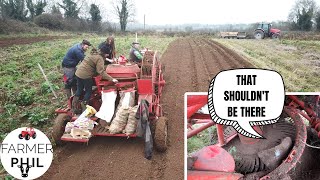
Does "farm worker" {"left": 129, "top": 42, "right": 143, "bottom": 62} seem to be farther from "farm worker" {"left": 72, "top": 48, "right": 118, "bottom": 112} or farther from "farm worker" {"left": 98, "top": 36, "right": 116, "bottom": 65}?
"farm worker" {"left": 72, "top": 48, "right": 118, "bottom": 112}

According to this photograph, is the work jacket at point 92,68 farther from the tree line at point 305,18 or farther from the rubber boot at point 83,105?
the tree line at point 305,18

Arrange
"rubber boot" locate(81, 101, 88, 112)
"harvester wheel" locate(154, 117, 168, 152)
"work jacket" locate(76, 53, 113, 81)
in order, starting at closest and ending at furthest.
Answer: "harvester wheel" locate(154, 117, 168, 152), "work jacket" locate(76, 53, 113, 81), "rubber boot" locate(81, 101, 88, 112)

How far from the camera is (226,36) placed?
65.8 ft

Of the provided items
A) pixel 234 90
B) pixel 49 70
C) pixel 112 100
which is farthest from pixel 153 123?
pixel 49 70

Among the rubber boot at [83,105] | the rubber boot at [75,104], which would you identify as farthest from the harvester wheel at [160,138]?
the rubber boot at [75,104]

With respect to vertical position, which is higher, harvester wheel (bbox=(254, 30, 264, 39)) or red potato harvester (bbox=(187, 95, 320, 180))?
harvester wheel (bbox=(254, 30, 264, 39))

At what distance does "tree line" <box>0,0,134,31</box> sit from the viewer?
10.4 meters

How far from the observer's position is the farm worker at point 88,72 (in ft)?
11.7

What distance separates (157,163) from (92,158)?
61 centimetres

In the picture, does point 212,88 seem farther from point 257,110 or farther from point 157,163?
point 157,163

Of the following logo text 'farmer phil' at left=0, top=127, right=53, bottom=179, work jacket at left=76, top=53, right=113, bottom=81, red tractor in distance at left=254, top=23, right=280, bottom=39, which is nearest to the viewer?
logo text 'farmer phil' at left=0, top=127, right=53, bottom=179

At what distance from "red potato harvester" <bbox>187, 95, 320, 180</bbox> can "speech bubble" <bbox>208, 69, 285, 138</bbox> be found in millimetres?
44

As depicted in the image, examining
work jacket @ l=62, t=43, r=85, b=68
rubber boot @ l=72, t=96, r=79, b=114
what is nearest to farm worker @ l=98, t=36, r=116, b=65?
work jacket @ l=62, t=43, r=85, b=68

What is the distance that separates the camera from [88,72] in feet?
12.0
